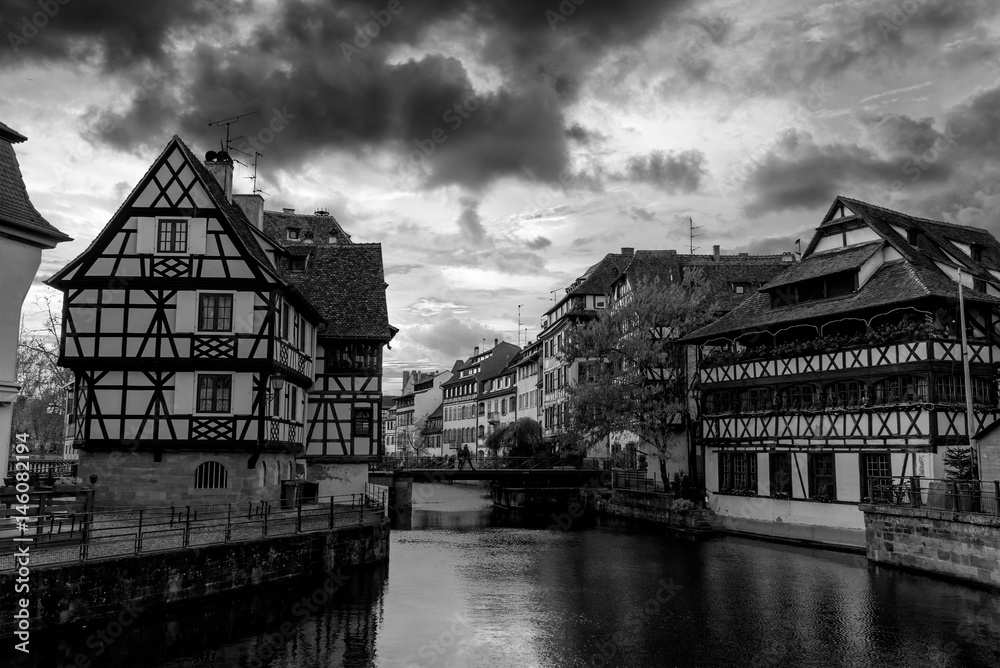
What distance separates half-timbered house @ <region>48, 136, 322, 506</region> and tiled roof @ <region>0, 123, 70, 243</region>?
10.6 m

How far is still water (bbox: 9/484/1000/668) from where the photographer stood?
1695 cm

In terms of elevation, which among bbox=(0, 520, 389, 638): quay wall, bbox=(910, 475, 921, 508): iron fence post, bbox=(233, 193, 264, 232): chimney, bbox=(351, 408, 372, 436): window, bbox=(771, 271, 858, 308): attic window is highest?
bbox=(233, 193, 264, 232): chimney

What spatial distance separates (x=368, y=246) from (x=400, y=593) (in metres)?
23.5

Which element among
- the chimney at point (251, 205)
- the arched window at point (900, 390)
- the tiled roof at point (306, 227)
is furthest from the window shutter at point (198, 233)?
the arched window at point (900, 390)

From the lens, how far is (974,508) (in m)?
25.6

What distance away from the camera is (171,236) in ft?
101

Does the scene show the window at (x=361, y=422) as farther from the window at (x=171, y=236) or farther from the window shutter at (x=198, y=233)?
the window at (x=171, y=236)

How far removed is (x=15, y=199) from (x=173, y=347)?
36.7ft

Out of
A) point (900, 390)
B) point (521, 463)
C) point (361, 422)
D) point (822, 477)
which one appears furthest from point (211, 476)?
point (521, 463)

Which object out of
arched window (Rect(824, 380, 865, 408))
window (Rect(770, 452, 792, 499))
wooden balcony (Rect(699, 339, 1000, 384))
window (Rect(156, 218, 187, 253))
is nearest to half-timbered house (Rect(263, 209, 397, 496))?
window (Rect(156, 218, 187, 253))

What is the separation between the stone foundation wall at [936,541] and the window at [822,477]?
4393 mm

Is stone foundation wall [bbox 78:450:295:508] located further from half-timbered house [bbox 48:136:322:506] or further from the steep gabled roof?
the steep gabled roof

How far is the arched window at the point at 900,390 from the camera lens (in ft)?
102

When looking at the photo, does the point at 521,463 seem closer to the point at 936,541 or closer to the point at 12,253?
the point at 936,541
